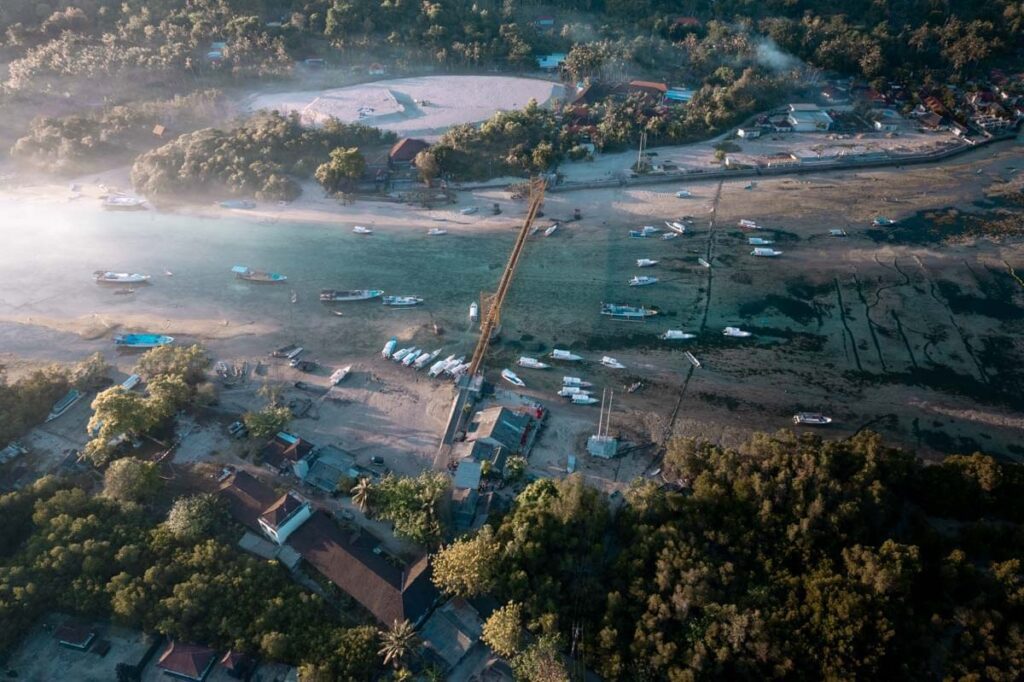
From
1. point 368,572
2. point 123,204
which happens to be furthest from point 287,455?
point 123,204

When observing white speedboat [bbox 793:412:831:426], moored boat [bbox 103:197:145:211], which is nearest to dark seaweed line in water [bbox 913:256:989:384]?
white speedboat [bbox 793:412:831:426]

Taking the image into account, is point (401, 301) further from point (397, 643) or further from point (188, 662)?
point (188, 662)

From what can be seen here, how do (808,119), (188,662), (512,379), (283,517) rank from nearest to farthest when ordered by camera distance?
1. (188,662)
2. (283,517)
3. (512,379)
4. (808,119)

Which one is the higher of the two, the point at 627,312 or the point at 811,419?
the point at 627,312

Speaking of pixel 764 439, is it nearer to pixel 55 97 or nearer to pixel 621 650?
pixel 621 650

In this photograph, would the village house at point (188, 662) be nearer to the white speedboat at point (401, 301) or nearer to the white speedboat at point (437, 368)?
the white speedboat at point (437, 368)

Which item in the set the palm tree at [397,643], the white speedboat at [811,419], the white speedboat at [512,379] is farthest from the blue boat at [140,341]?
the white speedboat at [811,419]

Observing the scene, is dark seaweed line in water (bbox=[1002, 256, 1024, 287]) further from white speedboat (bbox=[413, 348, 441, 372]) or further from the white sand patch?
the white sand patch
